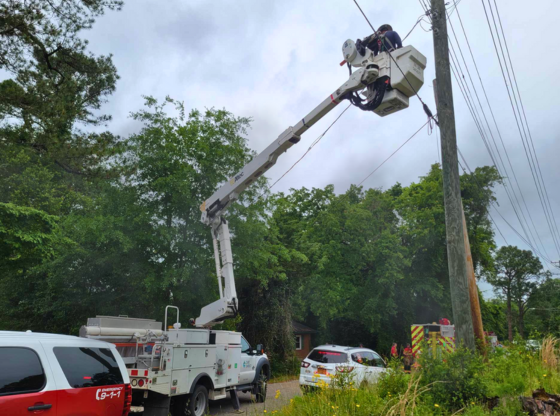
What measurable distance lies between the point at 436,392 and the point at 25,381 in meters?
5.65

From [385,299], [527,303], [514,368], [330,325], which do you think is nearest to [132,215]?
[514,368]

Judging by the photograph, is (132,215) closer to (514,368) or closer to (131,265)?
(131,265)

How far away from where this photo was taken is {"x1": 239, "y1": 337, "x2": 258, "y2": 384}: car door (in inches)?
465

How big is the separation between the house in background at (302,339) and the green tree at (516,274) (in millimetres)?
37924

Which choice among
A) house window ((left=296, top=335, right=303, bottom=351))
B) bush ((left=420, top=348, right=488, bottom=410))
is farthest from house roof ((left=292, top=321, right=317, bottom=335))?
bush ((left=420, top=348, right=488, bottom=410))

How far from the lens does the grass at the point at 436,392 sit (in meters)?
5.60

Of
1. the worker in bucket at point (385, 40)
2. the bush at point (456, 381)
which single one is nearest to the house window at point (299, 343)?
the bush at point (456, 381)

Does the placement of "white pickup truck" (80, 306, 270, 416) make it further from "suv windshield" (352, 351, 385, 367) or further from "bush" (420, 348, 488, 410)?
"bush" (420, 348, 488, 410)

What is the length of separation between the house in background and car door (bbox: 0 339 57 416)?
25.9 m

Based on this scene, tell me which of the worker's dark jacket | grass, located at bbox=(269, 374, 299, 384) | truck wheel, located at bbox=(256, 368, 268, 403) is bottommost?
grass, located at bbox=(269, 374, 299, 384)

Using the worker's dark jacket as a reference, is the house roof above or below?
below

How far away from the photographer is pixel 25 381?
4.34 m

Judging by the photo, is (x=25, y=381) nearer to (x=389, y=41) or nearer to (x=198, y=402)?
(x=198, y=402)

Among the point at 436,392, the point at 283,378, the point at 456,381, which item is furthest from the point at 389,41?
the point at 283,378
